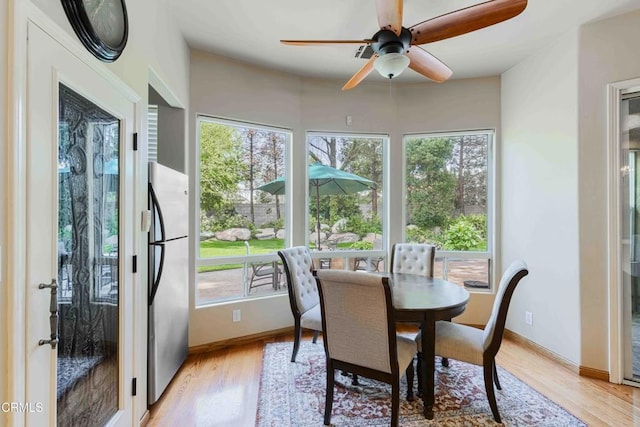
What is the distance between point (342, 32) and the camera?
2811 millimetres

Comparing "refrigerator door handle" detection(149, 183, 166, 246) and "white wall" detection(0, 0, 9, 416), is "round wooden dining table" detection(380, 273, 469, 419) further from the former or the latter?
"white wall" detection(0, 0, 9, 416)

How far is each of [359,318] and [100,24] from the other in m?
2.07

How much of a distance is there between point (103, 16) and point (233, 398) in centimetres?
251

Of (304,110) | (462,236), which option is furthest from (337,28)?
(462,236)

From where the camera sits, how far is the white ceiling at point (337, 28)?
243 centimetres

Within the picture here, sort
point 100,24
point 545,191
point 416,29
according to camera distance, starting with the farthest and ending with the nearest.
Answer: point 545,191, point 416,29, point 100,24

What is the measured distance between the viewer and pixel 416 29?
2084 mm

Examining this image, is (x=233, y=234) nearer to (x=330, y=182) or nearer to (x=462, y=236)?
(x=330, y=182)

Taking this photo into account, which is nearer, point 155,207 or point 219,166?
point 155,207

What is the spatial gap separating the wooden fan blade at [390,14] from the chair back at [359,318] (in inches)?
61.2

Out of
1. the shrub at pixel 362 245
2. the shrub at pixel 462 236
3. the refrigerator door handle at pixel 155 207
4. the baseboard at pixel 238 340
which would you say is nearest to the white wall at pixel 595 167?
the shrub at pixel 462 236

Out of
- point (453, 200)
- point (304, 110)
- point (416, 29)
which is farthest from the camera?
point (453, 200)

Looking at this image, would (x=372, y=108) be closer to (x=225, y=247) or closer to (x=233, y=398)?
(x=225, y=247)

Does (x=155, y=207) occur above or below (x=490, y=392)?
above
